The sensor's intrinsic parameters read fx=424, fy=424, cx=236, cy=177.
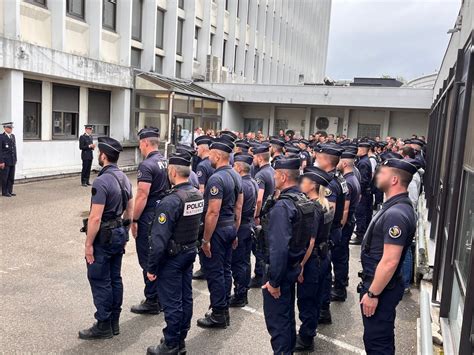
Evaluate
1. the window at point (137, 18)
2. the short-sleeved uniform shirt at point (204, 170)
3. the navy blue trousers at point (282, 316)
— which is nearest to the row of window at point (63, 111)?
the window at point (137, 18)

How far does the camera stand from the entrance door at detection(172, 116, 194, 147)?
18797mm

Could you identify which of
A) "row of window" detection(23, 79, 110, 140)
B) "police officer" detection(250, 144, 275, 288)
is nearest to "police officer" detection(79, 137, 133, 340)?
"police officer" detection(250, 144, 275, 288)

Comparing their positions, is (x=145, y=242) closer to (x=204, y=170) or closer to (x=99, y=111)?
(x=204, y=170)

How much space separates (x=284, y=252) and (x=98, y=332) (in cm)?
217

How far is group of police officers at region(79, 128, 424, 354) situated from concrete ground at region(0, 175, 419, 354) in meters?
0.19

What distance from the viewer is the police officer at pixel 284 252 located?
11.8ft

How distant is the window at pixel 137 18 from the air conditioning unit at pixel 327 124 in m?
11.8

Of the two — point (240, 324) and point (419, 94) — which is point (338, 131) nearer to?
point (419, 94)

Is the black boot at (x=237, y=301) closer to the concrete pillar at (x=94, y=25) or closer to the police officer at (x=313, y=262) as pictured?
the police officer at (x=313, y=262)

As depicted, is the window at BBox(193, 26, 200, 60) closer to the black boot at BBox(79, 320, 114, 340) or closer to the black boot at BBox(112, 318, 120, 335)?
the black boot at BBox(112, 318, 120, 335)


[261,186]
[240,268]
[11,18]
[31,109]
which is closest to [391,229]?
[240,268]

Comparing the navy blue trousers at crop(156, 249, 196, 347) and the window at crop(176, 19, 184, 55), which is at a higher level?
the window at crop(176, 19, 184, 55)

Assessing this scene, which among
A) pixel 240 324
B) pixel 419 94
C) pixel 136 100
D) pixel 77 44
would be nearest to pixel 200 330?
pixel 240 324

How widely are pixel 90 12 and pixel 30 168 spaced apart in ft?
20.7
